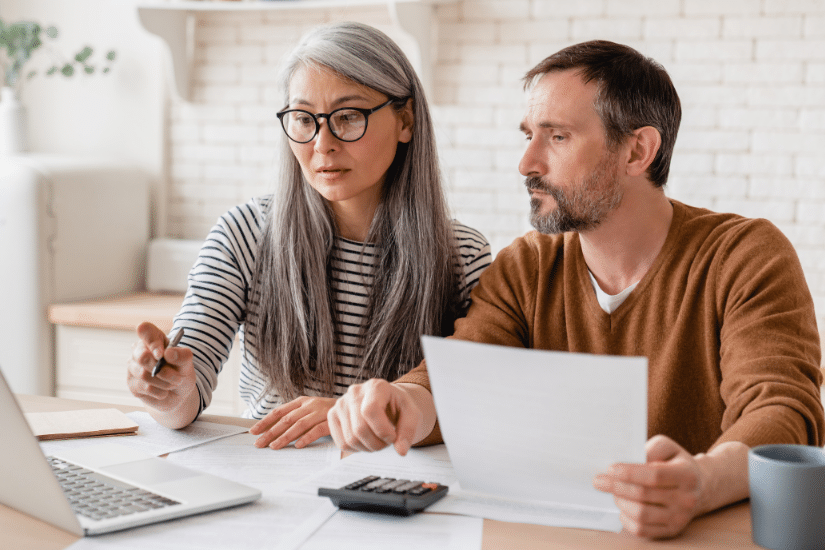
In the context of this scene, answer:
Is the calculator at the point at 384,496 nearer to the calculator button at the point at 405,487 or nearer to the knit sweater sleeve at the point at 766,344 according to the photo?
the calculator button at the point at 405,487

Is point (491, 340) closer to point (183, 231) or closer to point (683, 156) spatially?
point (683, 156)

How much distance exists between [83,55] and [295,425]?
94.8 inches

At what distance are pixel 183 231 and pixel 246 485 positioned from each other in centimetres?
236

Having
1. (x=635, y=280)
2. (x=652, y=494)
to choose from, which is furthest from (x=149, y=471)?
(x=635, y=280)

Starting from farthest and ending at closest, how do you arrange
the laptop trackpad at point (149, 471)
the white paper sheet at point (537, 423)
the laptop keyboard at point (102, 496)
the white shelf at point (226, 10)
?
the white shelf at point (226, 10) → the laptop trackpad at point (149, 471) → the laptop keyboard at point (102, 496) → the white paper sheet at point (537, 423)

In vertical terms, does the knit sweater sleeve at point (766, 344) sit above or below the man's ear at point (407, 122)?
below

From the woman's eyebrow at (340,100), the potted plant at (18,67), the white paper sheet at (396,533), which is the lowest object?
the white paper sheet at (396,533)

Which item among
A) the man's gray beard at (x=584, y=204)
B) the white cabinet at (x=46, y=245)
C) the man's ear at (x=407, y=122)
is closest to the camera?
the man's gray beard at (x=584, y=204)

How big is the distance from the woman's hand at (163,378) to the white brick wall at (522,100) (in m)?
1.35

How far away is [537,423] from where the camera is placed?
0.93m

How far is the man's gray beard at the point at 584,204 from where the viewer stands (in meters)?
1.47

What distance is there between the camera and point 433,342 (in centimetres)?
93

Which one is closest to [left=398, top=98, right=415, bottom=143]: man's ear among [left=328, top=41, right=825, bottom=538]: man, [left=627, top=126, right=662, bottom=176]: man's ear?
[left=328, top=41, right=825, bottom=538]: man

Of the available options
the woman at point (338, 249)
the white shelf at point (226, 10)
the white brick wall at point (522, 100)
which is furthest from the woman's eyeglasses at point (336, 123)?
the white shelf at point (226, 10)
